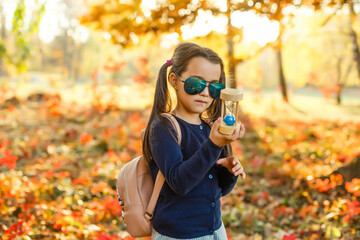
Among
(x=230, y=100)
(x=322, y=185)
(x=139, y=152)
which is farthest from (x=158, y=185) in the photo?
(x=139, y=152)

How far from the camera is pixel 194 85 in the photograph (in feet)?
5.96

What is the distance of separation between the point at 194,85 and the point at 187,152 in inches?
14.4

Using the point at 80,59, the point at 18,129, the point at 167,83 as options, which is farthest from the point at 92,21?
the point at 80,59

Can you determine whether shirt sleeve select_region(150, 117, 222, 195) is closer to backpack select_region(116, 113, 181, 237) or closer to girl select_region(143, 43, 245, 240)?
girl select_region(143, 43, 245, 240)

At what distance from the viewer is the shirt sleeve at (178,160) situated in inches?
62.4

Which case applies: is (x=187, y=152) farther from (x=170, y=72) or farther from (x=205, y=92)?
(x=170, y=72)

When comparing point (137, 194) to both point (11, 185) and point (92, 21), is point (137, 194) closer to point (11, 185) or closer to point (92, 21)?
point (11, 185)

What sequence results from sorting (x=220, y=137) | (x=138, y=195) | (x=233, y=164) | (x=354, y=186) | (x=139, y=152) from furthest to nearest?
(x=139, y=152), (x=354, y=186), (x=138, y=195), (x=233, y=164), (x=220, y=137)

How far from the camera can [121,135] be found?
314 inches

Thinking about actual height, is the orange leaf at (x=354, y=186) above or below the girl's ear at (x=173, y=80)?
below

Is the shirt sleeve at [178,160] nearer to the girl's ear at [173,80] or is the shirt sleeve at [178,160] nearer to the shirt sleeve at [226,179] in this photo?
the girl's ear at [173,80]

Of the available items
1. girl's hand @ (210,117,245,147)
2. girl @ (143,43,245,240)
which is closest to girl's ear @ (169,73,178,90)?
girl @ (143,43,245,240)

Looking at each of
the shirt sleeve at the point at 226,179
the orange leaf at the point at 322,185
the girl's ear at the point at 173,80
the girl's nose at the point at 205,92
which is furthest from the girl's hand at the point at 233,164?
→ the orange leaf at the point at 322,185

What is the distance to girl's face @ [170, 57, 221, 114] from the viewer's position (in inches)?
73.0
